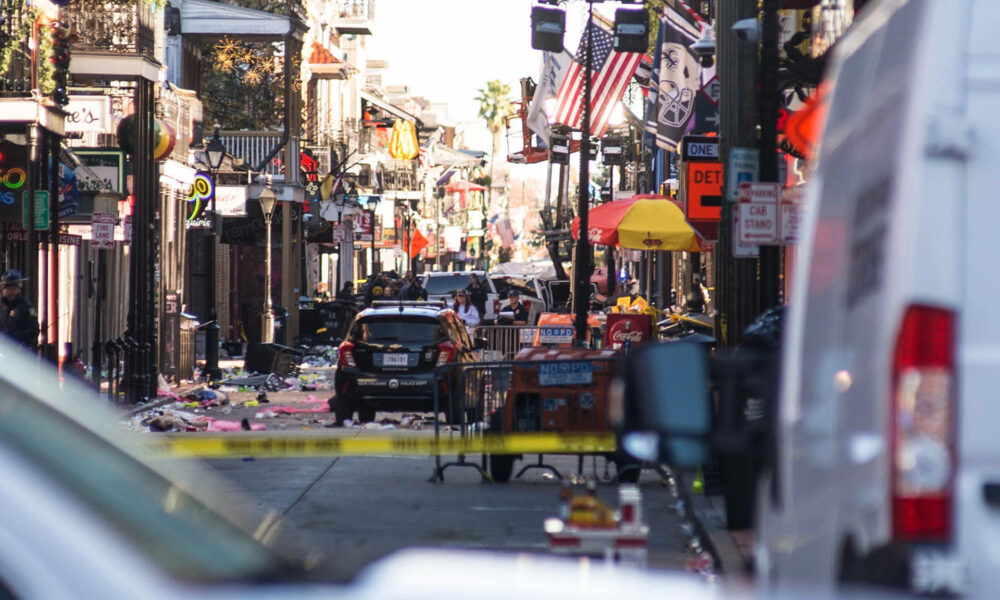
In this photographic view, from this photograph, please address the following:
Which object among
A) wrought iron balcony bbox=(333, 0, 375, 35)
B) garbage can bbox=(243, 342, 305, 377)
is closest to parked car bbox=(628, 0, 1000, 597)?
garbage can bbox=(243, 342, 305, 377)

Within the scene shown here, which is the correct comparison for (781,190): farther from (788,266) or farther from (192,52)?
(192,52)

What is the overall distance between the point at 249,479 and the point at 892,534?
1265cm

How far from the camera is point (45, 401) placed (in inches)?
113

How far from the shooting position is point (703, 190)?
19.5 m

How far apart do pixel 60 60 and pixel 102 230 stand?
4447 mm

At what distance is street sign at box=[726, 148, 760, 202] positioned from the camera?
14672mm

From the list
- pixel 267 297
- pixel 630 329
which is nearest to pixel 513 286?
pixel 267 297

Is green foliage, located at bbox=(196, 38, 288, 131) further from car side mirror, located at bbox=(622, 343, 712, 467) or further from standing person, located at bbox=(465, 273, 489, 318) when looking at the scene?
car side mirror, located at bbox=(622, 343, 712, 467)

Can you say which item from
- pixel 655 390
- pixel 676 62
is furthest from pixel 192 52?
pixel 655 390

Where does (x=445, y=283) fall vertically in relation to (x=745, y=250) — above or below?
below

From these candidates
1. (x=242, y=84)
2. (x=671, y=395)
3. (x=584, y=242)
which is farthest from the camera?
(x=242, y=84)

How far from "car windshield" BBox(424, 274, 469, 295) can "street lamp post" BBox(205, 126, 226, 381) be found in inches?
318

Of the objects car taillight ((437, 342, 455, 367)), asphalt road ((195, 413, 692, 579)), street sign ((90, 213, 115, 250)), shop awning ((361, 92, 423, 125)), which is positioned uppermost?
shop awning ((361, 92, 423, 125))

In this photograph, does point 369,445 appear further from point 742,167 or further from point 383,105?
point 383,105
